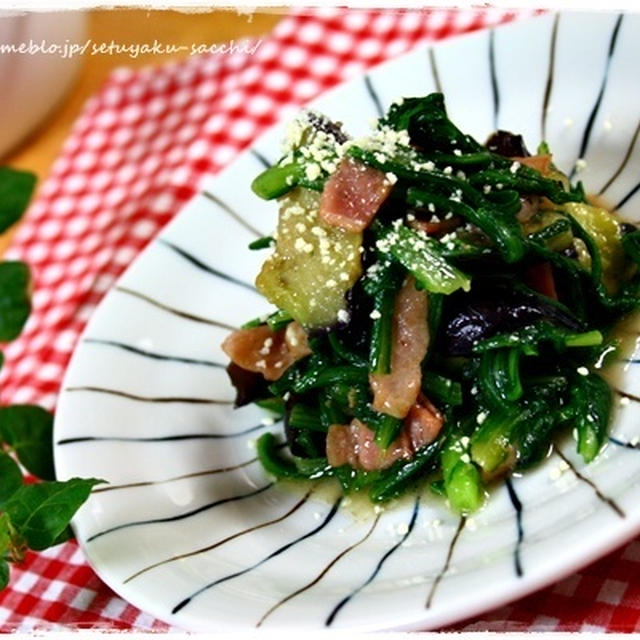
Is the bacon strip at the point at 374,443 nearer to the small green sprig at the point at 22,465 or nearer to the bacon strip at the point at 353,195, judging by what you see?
the bacon strip at the point at 353,195

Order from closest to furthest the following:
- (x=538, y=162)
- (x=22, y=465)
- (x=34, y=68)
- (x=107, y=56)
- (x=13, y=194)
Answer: (x=538, y=162) → (x=22, y=465) → (x=13, y=194) → (x=34, y=68) → (x=107, y=56)

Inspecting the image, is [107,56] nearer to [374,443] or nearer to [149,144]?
[149,144]

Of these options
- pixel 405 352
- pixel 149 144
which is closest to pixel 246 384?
pixel 405 352

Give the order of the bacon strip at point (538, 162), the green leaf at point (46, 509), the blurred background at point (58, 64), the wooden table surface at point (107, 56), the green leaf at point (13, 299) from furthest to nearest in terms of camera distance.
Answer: the blurred background at point (58, 64)
the wooden table surface at point (107, 56)
the green leaf at point (13, 299)
the bacon strip at point (538, 162)
the green leaf at point (46, 509)

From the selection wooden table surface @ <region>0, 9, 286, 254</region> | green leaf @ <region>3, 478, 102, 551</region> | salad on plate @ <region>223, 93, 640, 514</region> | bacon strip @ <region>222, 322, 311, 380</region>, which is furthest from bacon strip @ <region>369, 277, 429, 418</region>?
wooden table surface @ <region>0, 9, 286, 254</region>

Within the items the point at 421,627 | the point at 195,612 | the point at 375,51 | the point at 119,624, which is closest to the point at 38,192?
the point at 375,51

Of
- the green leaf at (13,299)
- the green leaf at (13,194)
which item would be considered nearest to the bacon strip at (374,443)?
the green leaf at (13,299)
